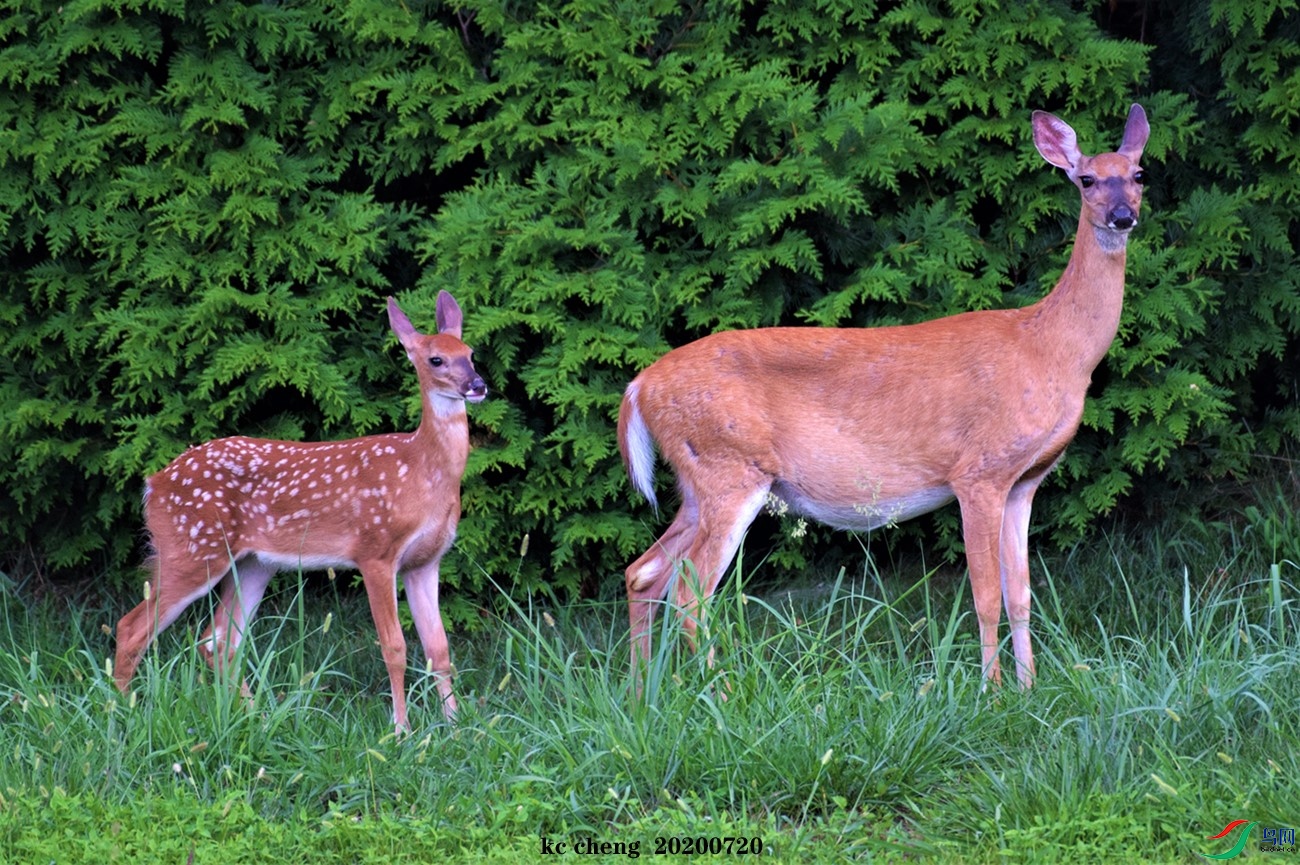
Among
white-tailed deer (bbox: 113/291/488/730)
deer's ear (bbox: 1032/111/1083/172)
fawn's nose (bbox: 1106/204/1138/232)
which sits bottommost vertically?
white-tailed deer (bbox: 113/291/488/730)

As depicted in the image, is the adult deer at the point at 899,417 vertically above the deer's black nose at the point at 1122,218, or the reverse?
the deer's black nose at the point at 1122,218

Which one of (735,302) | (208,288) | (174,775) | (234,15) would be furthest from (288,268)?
A: (174,775)

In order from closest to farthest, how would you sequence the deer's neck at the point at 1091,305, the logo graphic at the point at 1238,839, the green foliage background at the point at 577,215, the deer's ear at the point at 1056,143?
1. the logo graphic at the point at 1238,839
2. the deer's neck at the point at 1091,305
3. the deer's ear at the point at 1056,143
4. the green foliage background at the point at 577,215

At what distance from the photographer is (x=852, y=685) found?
4848 millimetres

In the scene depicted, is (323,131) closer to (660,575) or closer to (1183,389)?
(660,575)

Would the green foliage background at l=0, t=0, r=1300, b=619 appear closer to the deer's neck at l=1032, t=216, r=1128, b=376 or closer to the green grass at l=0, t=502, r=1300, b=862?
the deer's neck at l=1032, t=216, r=1128, b=376

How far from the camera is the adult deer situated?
597cm

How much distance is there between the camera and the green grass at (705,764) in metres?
4.24

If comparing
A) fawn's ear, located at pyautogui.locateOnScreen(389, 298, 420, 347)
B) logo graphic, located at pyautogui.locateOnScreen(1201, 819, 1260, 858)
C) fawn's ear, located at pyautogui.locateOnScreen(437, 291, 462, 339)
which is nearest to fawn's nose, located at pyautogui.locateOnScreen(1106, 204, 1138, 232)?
logo graphic, located at pyautogui.locateOnScreen(1201, 819, 1260, 858)

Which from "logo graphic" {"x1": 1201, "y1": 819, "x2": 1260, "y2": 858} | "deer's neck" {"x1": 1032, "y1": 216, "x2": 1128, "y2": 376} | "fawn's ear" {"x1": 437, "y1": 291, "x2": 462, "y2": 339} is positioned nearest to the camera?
"logo graphic" {"x1": 1201, "y1": 819, "x2": 1260, "y2": 858}

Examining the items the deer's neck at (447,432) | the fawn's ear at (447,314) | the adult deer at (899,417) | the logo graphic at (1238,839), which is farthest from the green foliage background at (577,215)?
the logo graphic at (1238,839)

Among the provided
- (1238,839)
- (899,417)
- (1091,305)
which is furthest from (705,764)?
(1091,305)

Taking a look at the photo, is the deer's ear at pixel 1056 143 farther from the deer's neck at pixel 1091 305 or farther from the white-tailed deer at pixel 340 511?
the white-tailed deer at pixel 340 511

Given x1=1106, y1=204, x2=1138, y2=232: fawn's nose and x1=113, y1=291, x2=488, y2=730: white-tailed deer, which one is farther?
x1=113, y1=291, x2=488, y2=730: white-tailed deer
